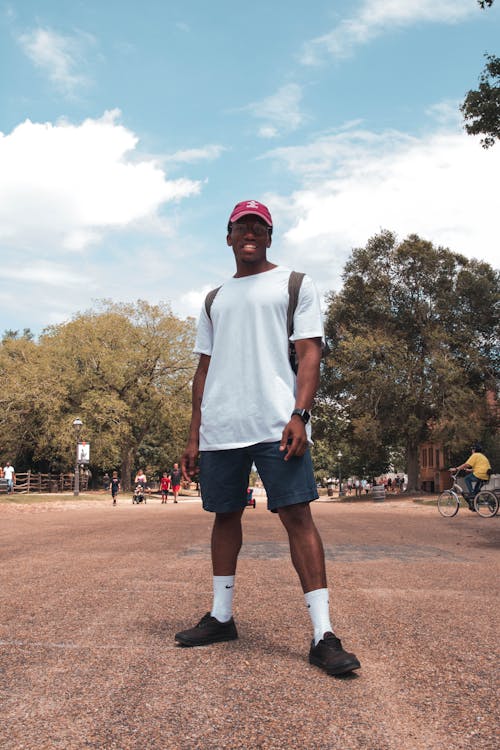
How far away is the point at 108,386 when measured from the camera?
44.1 meters

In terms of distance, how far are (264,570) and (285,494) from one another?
10.1ft

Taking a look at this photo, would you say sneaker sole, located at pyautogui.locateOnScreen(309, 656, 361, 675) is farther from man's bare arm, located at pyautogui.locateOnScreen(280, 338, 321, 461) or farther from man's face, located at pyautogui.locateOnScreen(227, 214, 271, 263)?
man's face, located at pyautogui.locateOnScreen(227, 214, 271, 263)

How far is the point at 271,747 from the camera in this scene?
6.32ft

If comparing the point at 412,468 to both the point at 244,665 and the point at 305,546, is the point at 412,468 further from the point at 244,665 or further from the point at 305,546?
the point at 244,665

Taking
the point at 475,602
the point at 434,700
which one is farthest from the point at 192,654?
the point at 475,602

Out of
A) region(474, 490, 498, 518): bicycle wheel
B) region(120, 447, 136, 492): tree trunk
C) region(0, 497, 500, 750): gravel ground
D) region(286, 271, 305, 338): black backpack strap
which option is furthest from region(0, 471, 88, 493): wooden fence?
region(286, 271, 305, 338): black backpack strap

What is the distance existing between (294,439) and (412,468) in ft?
120

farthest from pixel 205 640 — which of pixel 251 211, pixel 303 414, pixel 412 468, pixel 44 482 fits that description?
pixel 44 482

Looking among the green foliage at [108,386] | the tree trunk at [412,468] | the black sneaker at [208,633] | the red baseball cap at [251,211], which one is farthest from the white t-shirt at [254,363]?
the green foliage at [108,386]

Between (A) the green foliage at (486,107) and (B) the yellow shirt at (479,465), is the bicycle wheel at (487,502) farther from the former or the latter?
(A) the green foliage at (486,107)

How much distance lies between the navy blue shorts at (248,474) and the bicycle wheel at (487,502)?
14.3 m

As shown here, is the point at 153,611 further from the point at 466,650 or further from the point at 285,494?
the point at 466,650

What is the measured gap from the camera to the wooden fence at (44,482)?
4275 centimetres

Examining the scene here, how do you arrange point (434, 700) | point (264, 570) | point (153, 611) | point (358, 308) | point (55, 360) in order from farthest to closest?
point (55, 360) → point (358, 308) → point (264, 570) → point (153, 611) → point (434, 700)
